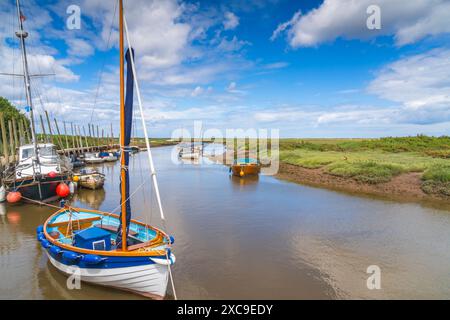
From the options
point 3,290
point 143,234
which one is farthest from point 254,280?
point 3,290

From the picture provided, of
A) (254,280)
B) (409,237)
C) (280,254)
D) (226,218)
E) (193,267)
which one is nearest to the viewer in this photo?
(254,280)

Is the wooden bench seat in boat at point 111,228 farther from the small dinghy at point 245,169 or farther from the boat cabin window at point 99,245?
the small dinghy at point 245,169

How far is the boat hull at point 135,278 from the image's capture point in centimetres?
843

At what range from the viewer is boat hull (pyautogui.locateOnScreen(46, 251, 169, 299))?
27.7ft

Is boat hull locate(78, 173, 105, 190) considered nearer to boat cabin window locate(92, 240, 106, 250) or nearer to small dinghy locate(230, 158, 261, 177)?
small dinghy locate(230, 158, 261, 177)

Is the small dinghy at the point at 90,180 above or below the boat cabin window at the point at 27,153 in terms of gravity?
below

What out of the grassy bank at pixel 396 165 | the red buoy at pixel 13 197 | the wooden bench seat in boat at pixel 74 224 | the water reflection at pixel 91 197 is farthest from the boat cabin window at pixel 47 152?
the grassy bank at pixel 396 165

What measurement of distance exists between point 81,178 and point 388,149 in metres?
55.0

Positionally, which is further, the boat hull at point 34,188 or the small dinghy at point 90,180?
A: the small dinghy at point 90,180

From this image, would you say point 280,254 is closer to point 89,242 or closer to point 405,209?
point 89,242

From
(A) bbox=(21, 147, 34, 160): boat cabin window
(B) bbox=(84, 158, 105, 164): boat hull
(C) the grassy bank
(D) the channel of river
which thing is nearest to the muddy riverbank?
(C) the grassy bank

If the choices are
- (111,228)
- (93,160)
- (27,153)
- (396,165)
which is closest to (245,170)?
(396,165)

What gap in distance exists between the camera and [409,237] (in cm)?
1502

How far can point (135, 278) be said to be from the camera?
339 inches
